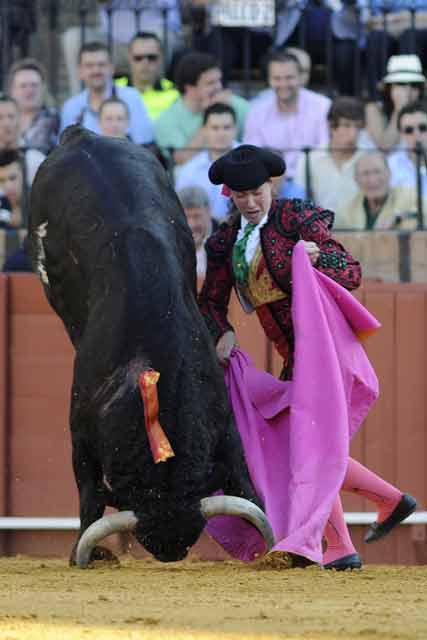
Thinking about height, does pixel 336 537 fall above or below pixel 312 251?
below

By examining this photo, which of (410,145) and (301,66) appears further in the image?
(301,66)

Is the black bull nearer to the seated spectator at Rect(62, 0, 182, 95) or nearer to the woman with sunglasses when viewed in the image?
the woman with sunglasses

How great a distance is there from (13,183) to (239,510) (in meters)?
3.58

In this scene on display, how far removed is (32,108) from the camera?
9555 millimetres

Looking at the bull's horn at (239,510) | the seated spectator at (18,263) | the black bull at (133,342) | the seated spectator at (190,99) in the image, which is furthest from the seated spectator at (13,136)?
the bull's horn at (239,510)

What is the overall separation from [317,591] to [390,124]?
4993mm

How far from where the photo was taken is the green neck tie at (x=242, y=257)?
6.17 meters

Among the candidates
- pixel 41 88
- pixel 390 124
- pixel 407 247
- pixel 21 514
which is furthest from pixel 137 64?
pixel 21 514

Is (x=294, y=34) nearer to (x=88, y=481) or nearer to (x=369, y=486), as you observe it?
(x=369, y=486)

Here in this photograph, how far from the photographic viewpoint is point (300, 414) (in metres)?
6.11

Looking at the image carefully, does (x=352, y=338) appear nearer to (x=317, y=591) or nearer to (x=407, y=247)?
(x=317, y=591)

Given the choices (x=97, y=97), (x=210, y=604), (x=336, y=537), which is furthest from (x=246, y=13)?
(x=210, y=604)

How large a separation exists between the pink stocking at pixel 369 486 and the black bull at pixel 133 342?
1.37ft

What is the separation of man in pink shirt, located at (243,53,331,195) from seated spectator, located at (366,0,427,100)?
0.89 metres
